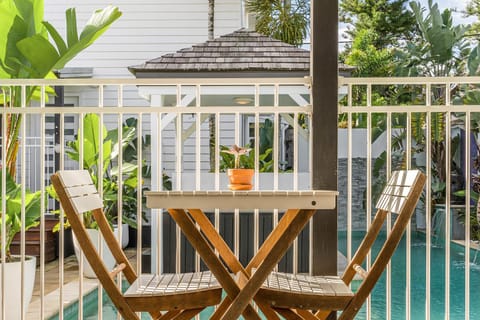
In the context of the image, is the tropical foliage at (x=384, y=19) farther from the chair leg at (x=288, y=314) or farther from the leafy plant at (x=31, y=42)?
the chair leg at (x=288, y=314)

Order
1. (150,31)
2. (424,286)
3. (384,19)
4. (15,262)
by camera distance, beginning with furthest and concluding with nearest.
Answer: (384,19) < (150,31) < (424,286) < (15,262)

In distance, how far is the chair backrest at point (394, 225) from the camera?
1931mm

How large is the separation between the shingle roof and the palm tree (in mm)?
4798

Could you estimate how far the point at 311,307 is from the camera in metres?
1.95

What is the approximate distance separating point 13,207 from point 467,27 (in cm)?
935

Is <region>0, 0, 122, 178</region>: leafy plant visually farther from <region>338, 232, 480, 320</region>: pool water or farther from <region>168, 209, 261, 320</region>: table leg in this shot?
<region>338, 232, 480, 320</region>: pool water

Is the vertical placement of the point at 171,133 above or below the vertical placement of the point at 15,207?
above

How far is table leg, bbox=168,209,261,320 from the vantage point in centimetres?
190

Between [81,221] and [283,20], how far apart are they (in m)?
10.9

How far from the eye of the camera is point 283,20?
1213 cm

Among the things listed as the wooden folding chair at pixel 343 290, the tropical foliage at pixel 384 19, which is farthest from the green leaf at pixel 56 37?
the tropical foliage at pixel 384 19

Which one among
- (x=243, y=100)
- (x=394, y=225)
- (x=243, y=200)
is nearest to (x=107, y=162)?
(x=243, y=100)

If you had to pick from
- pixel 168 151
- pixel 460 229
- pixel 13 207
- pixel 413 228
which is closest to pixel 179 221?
pixel 13 207

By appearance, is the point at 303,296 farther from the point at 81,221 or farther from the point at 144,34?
the point at 144,34
